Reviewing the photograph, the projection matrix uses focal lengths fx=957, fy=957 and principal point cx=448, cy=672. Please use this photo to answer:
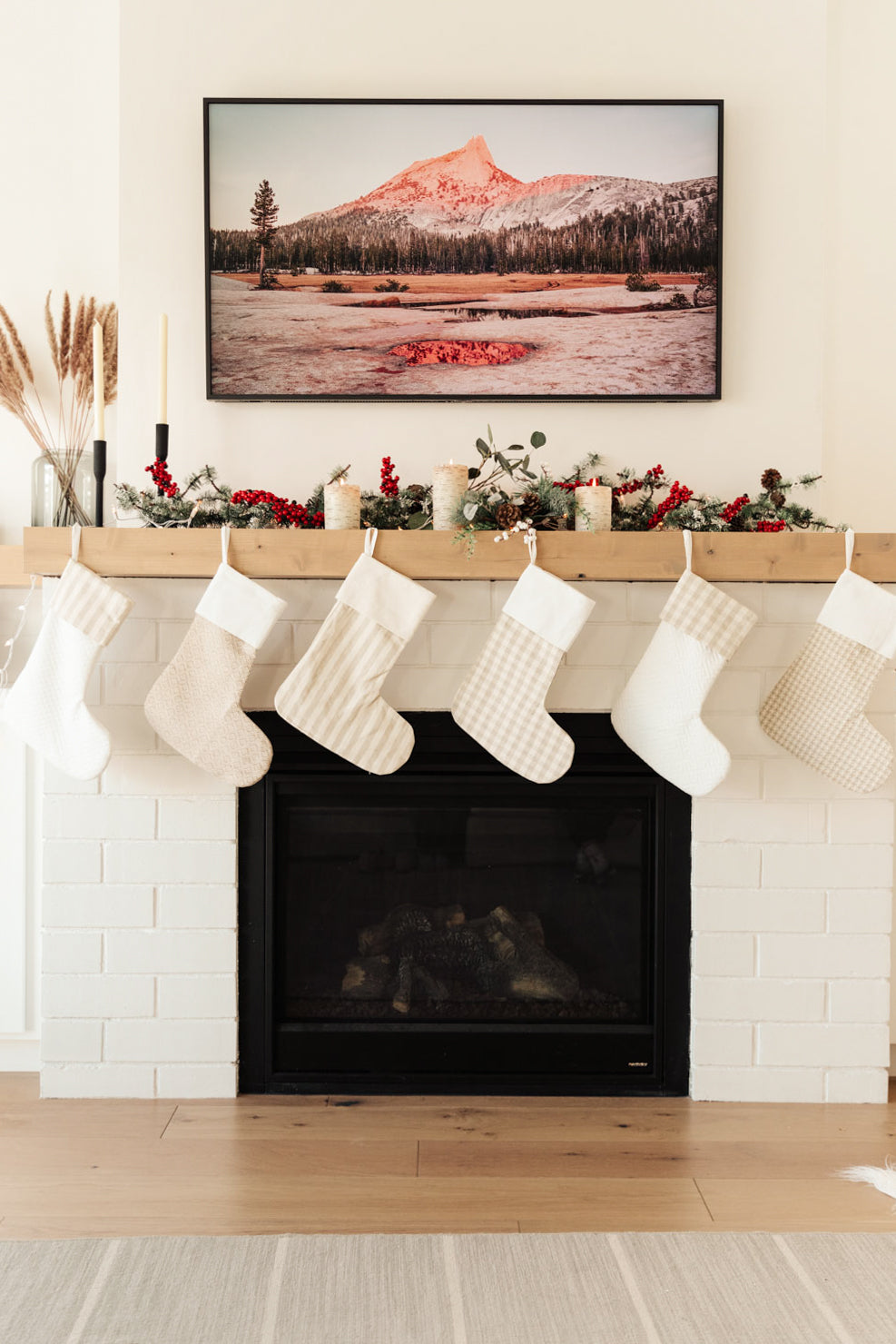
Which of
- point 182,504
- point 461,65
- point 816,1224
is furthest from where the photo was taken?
point 461,65

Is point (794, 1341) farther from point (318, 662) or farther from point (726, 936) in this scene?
point (318, 662)

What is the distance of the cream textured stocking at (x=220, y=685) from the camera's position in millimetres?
1787

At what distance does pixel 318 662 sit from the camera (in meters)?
1.78

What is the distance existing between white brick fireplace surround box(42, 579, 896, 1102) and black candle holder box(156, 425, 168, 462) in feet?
0.82

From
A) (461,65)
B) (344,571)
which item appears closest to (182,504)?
(344,571)

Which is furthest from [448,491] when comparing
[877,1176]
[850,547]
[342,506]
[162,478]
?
[877,1176]

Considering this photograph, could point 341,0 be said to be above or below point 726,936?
above

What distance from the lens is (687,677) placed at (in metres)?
1.78

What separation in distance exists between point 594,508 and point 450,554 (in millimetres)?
288

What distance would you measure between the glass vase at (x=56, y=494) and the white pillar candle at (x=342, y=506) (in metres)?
0.54

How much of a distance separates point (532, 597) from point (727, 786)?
0.57 metres

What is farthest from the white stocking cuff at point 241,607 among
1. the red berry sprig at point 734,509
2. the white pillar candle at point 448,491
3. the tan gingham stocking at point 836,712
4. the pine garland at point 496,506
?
the tan gingham stocking at point 836,712

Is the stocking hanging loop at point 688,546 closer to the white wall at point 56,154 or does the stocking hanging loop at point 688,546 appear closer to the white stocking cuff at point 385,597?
the white stocking cuff at point 385,597

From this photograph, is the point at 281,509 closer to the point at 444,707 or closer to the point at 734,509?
the point at 444,707
